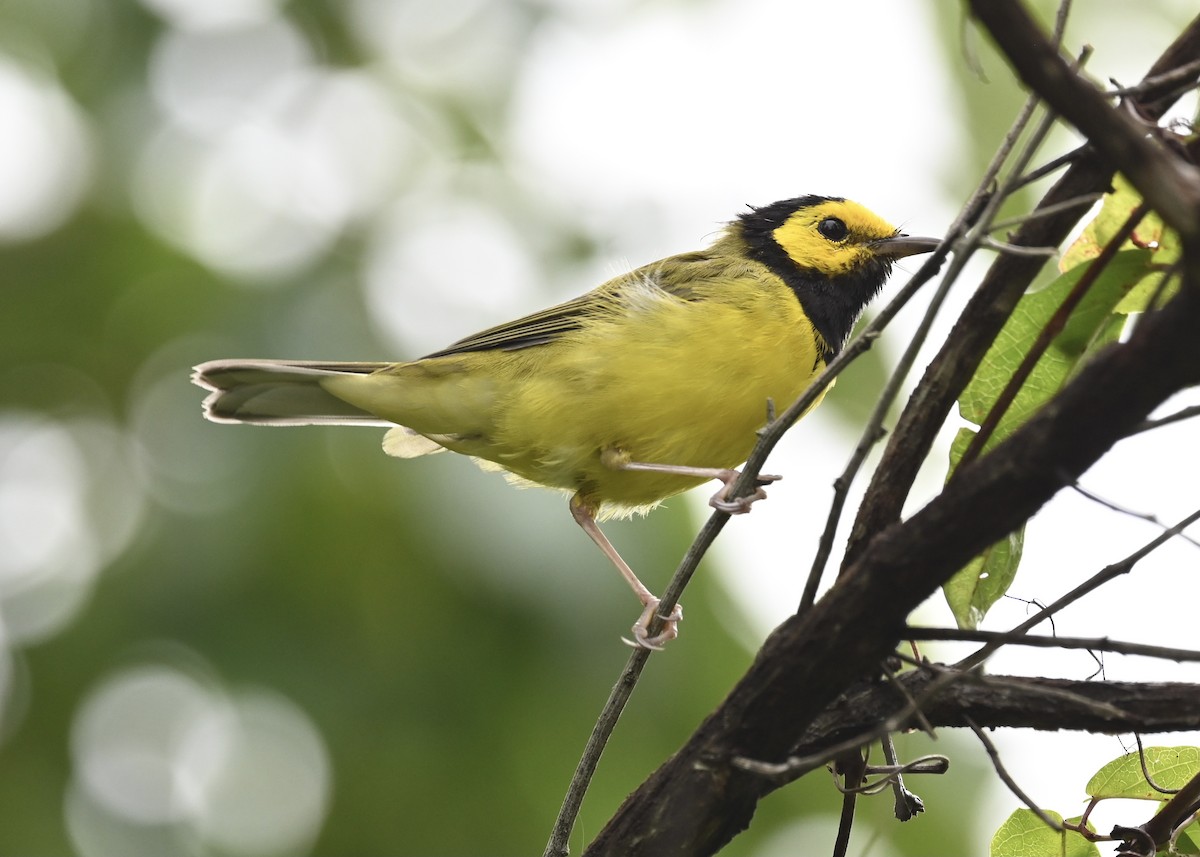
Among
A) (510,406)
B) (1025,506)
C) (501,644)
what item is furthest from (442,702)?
(1025,506)

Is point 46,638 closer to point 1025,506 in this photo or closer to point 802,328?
point 802,328

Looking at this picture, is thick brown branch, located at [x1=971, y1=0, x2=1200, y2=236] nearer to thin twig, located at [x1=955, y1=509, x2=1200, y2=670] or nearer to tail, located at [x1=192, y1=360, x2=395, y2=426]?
thin twig, located at [x1=955, y1=509, x2=1200, y2=670]

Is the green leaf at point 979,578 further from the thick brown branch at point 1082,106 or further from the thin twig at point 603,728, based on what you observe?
the thick brown branch at point 1082,106

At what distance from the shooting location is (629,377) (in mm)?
4133

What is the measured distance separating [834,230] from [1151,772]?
279 centimetres

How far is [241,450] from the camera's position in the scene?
18.4 ft

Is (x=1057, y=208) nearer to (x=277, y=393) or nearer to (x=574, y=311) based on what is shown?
(x=574, y=311)

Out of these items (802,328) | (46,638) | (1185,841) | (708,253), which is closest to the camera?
(1185,841)

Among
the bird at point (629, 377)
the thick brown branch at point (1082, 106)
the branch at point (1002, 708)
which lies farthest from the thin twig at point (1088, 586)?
the bird at point (629, 377)

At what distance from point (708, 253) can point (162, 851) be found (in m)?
3.64

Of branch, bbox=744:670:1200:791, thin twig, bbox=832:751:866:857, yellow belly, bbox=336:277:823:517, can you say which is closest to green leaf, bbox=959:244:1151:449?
branch, bbox=744:670:1200:791

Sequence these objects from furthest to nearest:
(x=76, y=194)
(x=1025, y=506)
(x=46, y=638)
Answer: (x=76, y=194), (x=46, y=638), (x=1025, y=506)

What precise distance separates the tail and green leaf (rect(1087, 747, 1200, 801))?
2.91 meters

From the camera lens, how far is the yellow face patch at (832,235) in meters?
4.76
